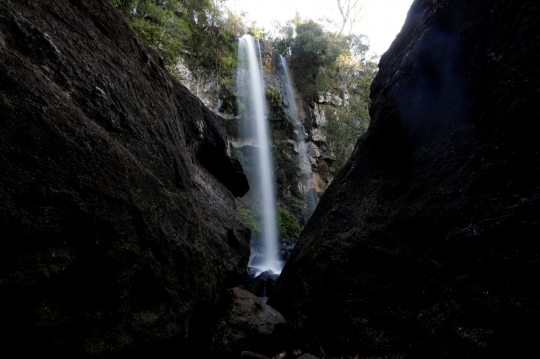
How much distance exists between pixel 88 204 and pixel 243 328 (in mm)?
2321

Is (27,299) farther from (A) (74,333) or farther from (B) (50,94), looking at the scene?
(B) (50,94)

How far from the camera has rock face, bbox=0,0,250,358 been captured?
1.82 meters

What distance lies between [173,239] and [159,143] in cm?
135

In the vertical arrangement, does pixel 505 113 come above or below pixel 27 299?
above

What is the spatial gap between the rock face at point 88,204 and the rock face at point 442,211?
1877 mm

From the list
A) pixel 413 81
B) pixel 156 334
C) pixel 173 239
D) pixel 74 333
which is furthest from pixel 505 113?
pixel 74 333

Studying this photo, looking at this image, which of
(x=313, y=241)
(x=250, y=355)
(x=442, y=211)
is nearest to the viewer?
(x=442, y=211)

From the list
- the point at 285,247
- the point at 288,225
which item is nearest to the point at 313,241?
the point at 285,247

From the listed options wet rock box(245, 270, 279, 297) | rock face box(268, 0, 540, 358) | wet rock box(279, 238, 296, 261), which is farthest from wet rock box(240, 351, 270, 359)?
wet rock box(279, 238, 296, 261)

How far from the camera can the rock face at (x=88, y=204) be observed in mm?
1816

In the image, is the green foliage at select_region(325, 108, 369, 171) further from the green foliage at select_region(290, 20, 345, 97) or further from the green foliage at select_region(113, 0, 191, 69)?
the green foliage at select_region(113, 0, 191, 69)

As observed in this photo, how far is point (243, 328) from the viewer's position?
3.43m

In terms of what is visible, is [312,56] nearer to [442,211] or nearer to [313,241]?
[313,241]

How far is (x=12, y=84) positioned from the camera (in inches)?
74.7
